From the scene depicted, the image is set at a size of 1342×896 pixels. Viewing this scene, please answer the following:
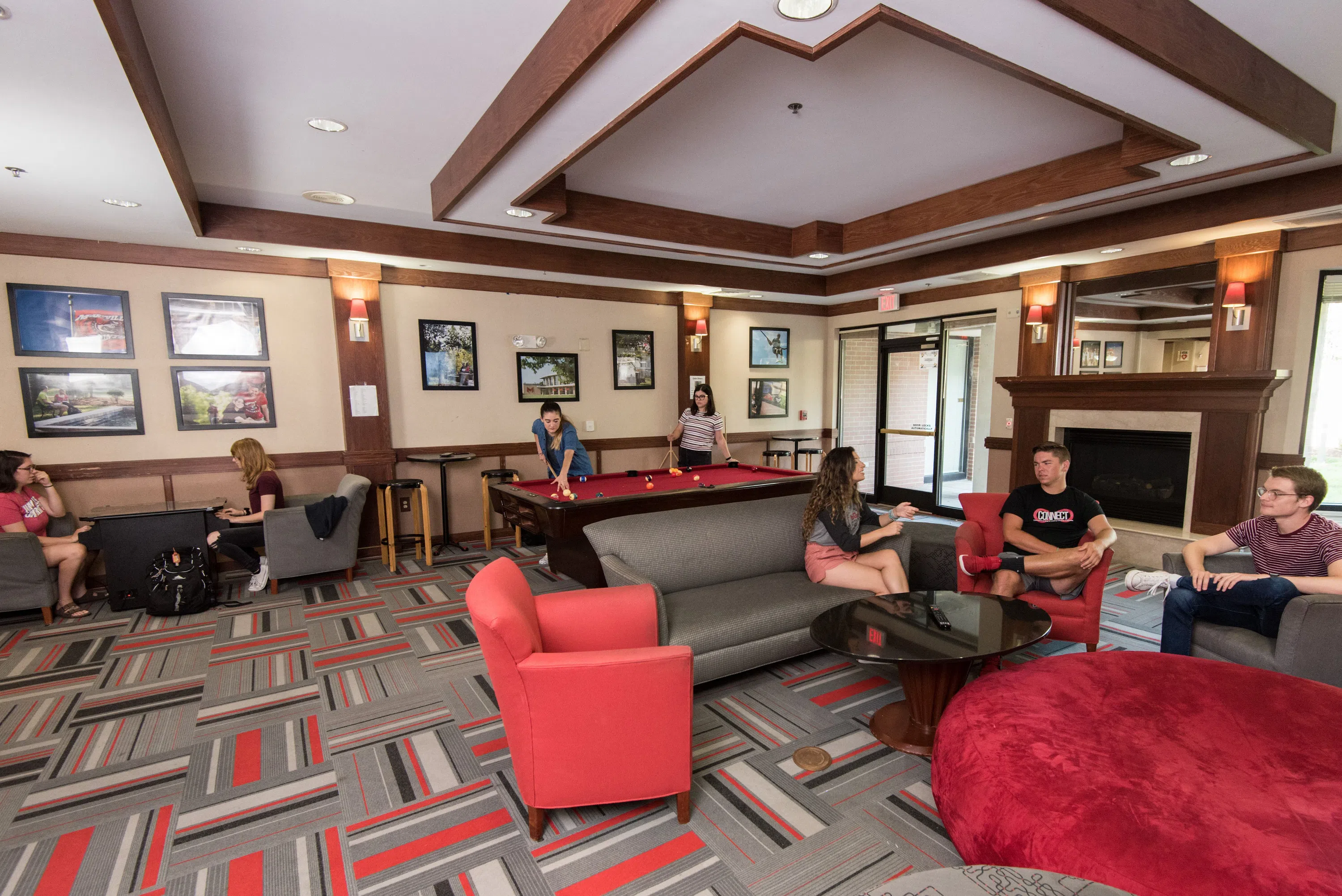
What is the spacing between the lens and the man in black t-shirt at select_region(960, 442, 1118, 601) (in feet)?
10.9

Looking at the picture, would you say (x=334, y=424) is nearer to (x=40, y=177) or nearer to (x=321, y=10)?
(x=40, y=177)

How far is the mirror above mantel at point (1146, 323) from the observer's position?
541cm

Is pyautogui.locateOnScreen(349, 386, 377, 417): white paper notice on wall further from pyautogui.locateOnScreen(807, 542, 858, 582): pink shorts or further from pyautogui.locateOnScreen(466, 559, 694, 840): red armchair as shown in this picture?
pyautogui.locateOnScreen(807, 542, 858, 582): pink shorts

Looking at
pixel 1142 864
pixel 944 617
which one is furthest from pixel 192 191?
pixel 1142 864

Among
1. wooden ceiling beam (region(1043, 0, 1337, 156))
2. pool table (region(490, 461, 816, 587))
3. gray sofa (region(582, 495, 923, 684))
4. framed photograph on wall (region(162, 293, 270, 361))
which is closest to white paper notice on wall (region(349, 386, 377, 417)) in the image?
framed photograph on wall (region(162, 293, 270, 361))

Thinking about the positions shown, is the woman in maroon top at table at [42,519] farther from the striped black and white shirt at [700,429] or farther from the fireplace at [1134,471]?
the fireplace at [1134,471]

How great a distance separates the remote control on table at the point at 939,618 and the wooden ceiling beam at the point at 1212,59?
7.63 ft

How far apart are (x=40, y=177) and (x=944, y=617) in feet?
17.4

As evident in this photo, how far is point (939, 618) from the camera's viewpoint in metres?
2.71

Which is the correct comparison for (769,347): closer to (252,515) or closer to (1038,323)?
(1038,323)

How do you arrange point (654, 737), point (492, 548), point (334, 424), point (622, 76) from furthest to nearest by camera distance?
point (492, 548)
point (334, 424)
point (622, 76)
point (654, 737)

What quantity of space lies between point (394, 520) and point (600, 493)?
2502 mm

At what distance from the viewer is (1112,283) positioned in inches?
228

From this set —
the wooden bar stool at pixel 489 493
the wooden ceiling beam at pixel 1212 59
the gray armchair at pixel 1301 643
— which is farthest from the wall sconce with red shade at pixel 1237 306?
the wooden bar stool at pixel 489 493
